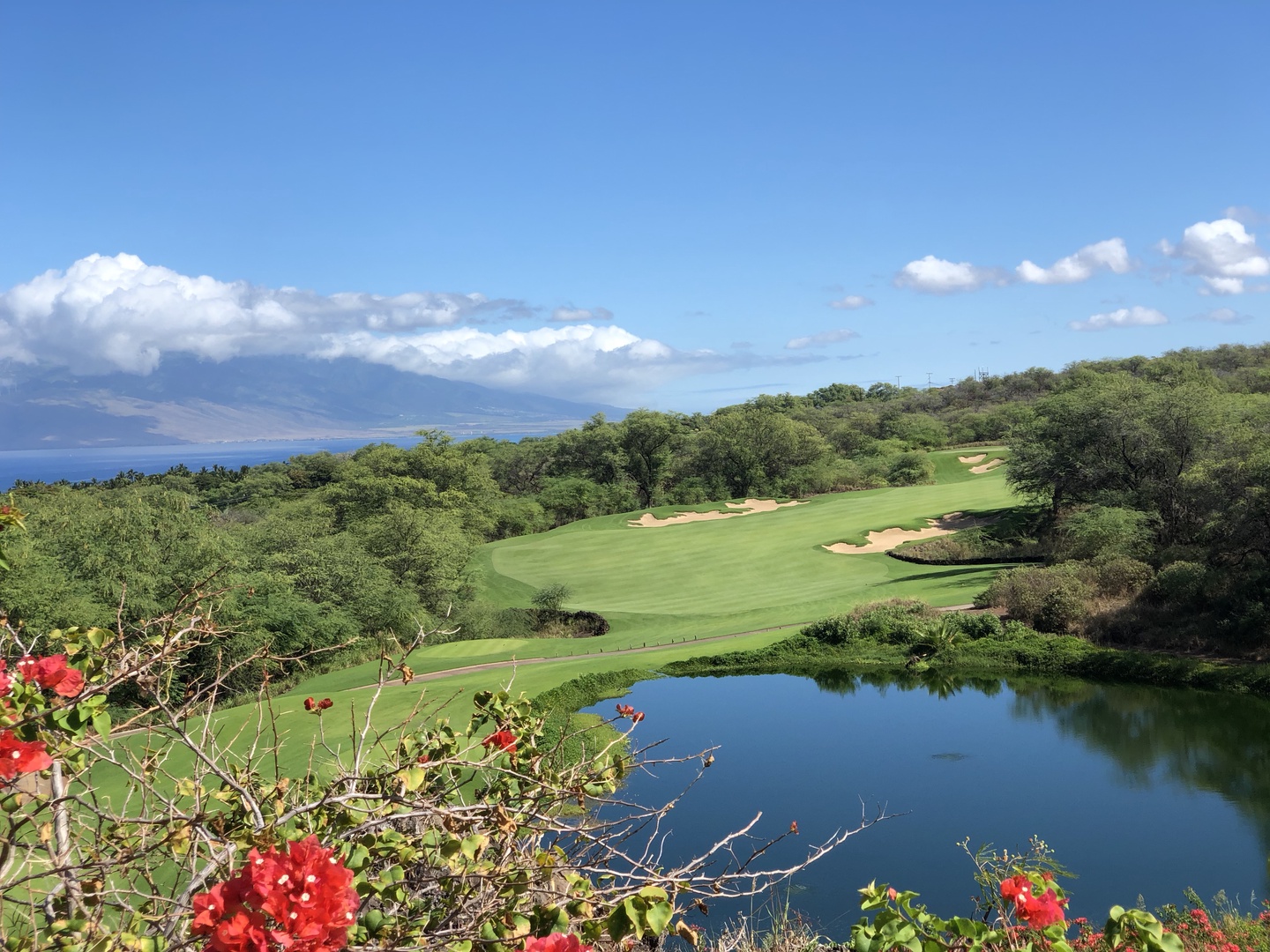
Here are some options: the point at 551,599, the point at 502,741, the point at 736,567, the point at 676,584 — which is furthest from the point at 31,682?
the point at 736,567

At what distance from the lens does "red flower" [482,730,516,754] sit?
316 cm

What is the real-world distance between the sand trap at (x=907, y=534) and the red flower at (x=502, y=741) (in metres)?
29.9

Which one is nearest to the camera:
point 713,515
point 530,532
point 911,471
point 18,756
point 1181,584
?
point 18,756

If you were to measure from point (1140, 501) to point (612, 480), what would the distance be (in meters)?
40.9

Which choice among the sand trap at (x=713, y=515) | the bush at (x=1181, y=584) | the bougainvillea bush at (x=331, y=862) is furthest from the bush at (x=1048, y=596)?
the sand trap at (x=713, y=515)

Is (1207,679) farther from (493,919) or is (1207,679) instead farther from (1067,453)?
(493,919)

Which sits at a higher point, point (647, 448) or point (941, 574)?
point (647, 448)

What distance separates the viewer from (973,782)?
505 inches

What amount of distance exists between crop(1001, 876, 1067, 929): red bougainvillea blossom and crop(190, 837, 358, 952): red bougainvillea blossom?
198 cm

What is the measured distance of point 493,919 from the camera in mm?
2523

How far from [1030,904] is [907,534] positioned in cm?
3224

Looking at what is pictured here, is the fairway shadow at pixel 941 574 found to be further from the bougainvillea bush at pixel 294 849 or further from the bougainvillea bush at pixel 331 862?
the bougainvillea bush at pixel 294 849

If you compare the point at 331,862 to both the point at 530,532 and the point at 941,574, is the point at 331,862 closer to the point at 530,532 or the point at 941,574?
the point at 941,574

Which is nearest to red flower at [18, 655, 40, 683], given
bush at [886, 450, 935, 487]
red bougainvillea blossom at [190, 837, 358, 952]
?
red bougainvillea blossom at [190, 837, 358, 952]
